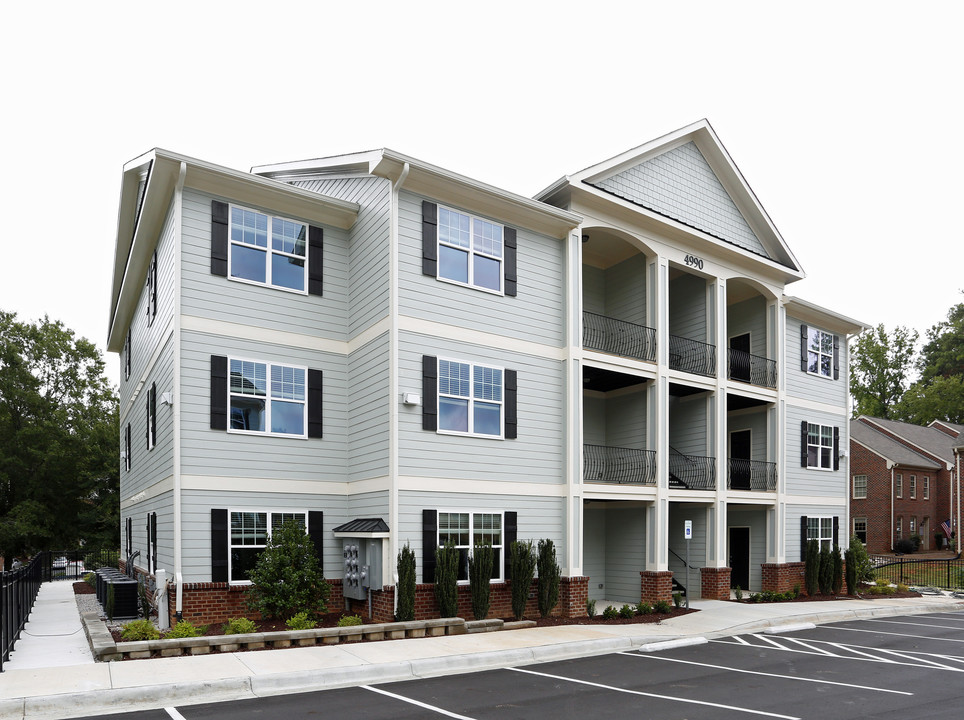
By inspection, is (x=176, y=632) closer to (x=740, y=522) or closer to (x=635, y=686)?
(x=635, y=686)

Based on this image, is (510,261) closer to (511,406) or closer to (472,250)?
(472,250)

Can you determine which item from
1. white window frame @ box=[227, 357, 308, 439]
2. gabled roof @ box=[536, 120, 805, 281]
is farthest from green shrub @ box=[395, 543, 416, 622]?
gabled roof @ box=[536, 120, 805, 281]

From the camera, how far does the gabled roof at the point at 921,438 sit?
158 feet

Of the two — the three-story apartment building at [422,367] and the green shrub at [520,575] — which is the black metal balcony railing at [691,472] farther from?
the green shrub at [520,575]

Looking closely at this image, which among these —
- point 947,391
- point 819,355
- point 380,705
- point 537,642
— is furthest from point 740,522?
point 947,391

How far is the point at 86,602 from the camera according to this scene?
67.2 ft

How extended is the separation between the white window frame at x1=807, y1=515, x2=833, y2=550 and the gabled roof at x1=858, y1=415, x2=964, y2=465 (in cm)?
2642

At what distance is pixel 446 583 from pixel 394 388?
4.00 m

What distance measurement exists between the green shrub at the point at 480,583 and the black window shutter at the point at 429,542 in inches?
33.3

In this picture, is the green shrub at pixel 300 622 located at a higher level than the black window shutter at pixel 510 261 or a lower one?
lower

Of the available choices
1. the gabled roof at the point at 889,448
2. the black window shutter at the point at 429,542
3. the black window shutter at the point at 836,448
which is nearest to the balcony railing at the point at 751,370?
the black window shutter at the point at 836,448

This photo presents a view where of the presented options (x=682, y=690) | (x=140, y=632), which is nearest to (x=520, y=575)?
(x=682, y=690)

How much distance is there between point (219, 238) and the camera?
624 inches

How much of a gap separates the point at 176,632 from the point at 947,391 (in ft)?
212
